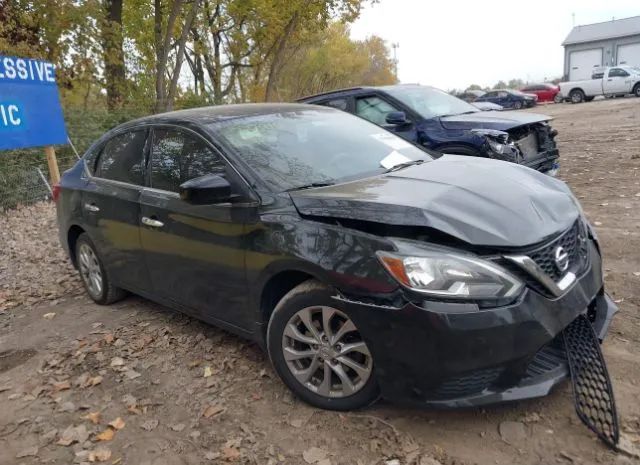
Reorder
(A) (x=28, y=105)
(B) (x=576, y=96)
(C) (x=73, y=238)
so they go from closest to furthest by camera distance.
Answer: (C) (x=73, y=238) → (A) (x=28, y=105) → (B) (x=576, y=96)

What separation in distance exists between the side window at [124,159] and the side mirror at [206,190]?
3.68ft

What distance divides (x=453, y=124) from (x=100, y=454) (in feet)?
17.6

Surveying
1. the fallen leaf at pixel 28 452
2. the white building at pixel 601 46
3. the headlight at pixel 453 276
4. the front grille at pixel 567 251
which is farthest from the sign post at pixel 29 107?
the white building at pixel 601 46

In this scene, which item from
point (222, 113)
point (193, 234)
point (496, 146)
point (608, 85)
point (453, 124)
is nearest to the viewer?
point (193, 234)

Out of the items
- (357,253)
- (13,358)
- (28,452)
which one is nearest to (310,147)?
(357,253)

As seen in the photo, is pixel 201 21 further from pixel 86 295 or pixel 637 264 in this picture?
pixel 637 264

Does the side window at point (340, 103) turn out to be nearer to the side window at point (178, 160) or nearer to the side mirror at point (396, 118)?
the side mirror at point (396, 118)

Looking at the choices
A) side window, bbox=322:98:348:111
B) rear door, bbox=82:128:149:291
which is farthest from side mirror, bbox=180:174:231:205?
side window, bbox=322:98:348:111

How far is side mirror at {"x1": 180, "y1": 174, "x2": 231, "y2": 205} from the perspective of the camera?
10.1 ft

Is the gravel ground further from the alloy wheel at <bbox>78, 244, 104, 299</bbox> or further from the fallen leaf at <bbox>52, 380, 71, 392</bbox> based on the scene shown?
the alloy wheel at <bbox>78, 244, 104, 299</bbox>

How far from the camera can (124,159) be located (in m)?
4.39

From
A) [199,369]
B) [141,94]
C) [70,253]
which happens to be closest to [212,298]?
[199,369]

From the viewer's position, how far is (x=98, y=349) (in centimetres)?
407

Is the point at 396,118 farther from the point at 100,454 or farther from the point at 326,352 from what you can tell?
A: the point at 100,454
